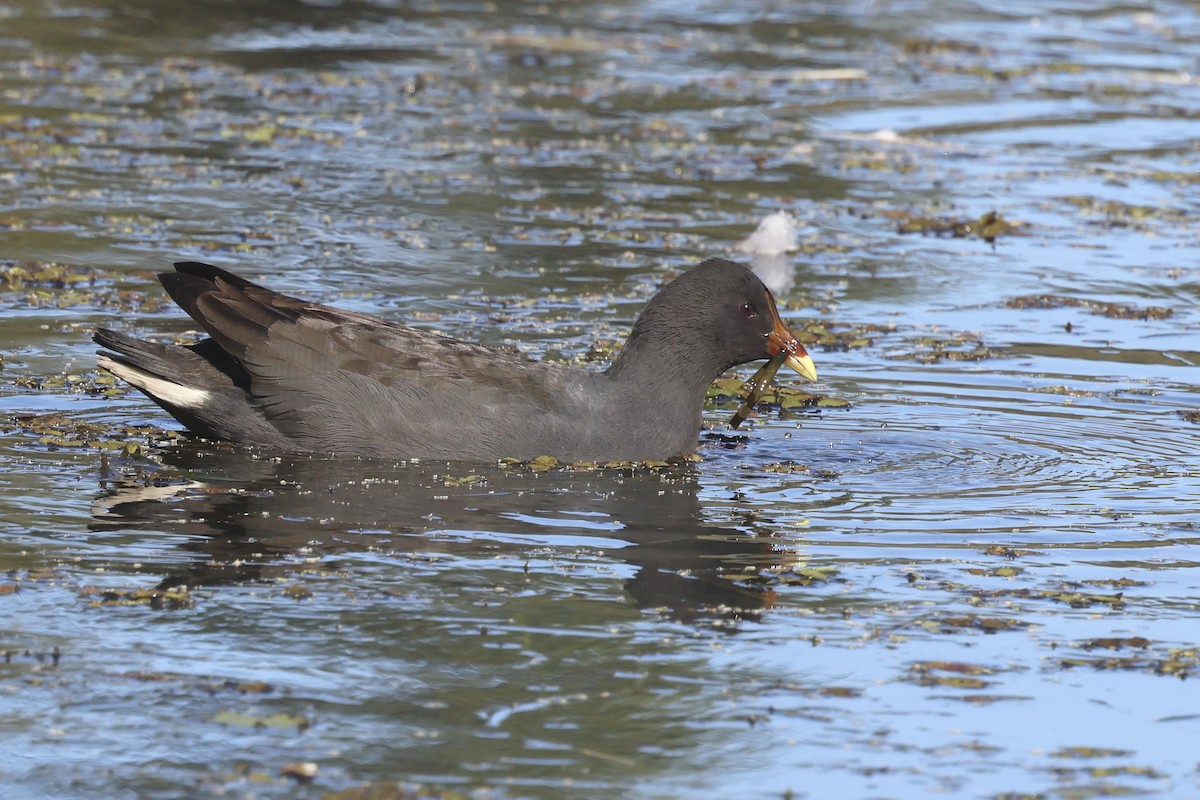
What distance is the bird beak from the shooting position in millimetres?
8242

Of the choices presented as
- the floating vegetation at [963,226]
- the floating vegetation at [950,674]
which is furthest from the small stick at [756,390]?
the floating vegetation at [963,226]

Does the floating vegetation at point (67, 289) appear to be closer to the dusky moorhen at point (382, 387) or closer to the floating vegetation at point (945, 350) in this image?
the dusky moorhen at point (382, 387)

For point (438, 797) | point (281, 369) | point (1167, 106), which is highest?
point (1167, 106)

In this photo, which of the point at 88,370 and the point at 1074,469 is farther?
the point at 88,370

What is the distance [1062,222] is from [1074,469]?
532 centimetres

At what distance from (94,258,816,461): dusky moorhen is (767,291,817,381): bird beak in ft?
1.27

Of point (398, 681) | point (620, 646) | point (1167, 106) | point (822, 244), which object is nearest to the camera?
point (398, 681)

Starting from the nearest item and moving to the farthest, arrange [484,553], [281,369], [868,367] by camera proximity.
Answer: [484,553]
[281,369]
[868,367]

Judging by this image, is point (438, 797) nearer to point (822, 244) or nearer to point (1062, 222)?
point (822, 244)

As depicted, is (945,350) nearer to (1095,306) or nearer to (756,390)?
(1095,306)

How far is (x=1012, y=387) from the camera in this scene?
9320 mm

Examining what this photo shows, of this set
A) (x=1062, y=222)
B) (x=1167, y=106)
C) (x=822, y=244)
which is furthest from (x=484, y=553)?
(x=1167, y=106)

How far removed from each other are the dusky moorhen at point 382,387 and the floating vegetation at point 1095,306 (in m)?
3.43

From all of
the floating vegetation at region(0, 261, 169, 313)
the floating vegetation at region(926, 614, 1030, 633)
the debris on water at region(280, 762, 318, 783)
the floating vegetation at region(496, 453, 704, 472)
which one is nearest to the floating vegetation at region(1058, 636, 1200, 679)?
the floating vegetation at region(926, 614, 1030, 633)
